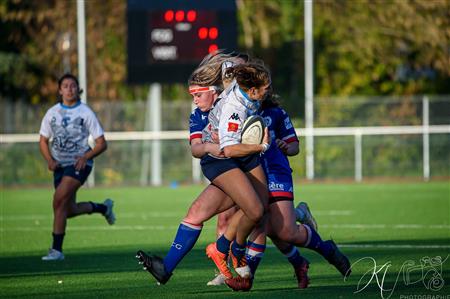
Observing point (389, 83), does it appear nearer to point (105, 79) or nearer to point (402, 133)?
point (402, 133)

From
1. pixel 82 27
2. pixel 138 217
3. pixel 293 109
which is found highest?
pixel 82 27

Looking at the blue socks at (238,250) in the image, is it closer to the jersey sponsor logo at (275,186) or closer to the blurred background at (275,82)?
the jersey sponsor logo at (275,186)

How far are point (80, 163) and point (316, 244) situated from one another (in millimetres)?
4029

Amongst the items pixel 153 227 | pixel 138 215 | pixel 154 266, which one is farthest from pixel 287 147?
pixel 138 215

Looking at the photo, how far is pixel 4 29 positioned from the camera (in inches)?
1329

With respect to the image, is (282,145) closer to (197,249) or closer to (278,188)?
(278,188)

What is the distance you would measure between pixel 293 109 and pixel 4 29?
10.2 metres

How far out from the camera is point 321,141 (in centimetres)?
2888

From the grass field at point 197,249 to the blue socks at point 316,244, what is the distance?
314 mm

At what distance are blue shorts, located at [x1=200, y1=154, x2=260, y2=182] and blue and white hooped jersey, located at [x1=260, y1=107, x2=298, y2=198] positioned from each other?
166 millimetres

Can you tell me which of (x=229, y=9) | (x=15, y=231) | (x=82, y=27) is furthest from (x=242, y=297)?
(x=82, y=27)

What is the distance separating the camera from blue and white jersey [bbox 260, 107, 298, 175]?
8.72m

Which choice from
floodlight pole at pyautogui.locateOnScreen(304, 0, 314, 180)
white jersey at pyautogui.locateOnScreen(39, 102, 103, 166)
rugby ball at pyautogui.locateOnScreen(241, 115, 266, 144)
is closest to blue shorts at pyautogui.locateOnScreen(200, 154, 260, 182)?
rugby ball at pyautogui.locateOnScreen(241, 115, 266, 144)

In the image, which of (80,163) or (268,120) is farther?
(80,163)
